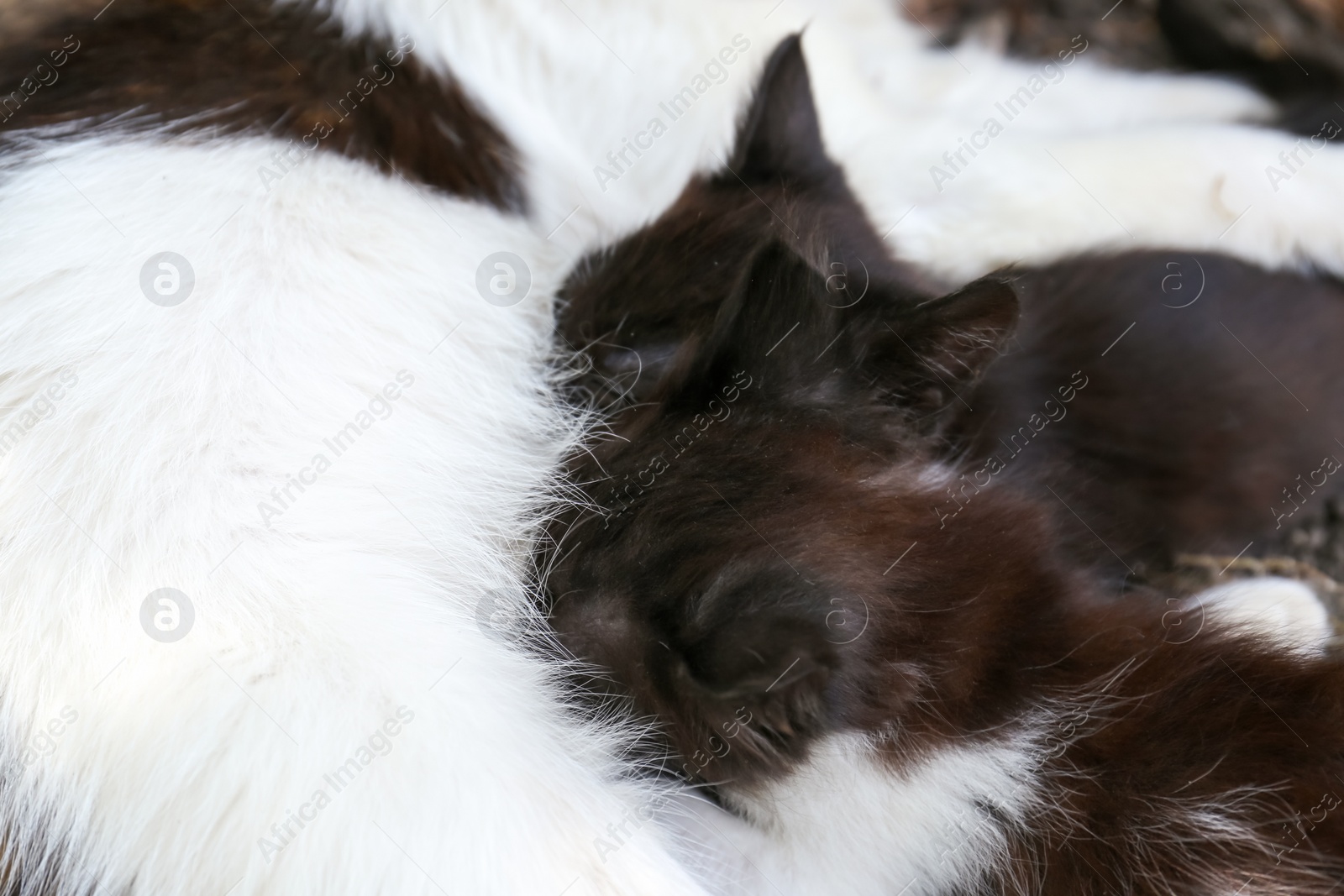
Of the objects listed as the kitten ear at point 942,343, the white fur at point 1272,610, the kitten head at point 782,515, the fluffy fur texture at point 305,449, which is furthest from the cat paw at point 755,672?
the white fur at point 1272,610

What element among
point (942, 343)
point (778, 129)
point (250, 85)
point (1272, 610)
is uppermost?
point (250, 85)

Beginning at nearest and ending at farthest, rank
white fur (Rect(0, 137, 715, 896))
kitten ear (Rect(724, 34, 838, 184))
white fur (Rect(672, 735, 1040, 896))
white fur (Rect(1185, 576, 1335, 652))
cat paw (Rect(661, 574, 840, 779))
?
cat paw (Rect(661, 574, 840, 779)) → white fur (Rect(0, 137, 715, 896)) → white fur (Rect(672, 735, 1040, 896)) → white fur (Rect(1185, 576, 1335, 652)) → kitten ear (Rect(724, 34, 838, 184))

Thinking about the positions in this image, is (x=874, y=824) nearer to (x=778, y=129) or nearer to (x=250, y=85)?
(x=778, y=129)

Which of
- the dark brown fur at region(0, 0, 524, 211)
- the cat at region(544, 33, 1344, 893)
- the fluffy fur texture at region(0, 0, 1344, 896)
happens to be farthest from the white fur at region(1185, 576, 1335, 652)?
the dark brown fur at region(0, 0, 524, 211)

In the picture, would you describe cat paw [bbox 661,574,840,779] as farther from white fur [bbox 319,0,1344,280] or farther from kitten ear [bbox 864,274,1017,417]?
white fur [bbox 319,0,1344,280]

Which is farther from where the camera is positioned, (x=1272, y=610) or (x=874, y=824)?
(x=1272, y=610)

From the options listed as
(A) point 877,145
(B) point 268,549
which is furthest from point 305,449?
(A) point 877,145

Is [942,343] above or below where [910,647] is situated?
above

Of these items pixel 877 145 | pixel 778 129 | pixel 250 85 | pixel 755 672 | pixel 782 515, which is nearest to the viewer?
pixel 755 672
